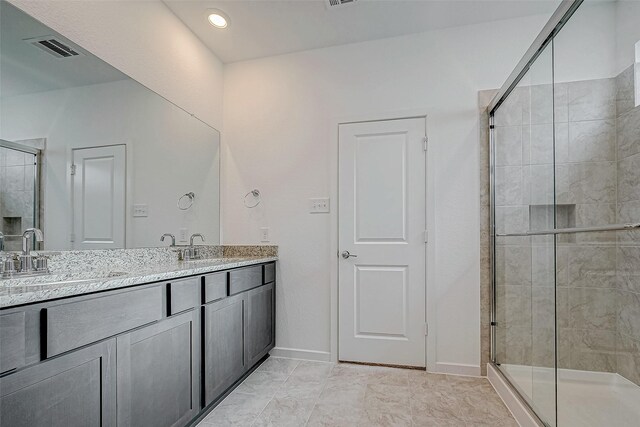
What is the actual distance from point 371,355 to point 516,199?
5.11ft

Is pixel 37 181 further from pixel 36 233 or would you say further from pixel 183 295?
pixel 183 295

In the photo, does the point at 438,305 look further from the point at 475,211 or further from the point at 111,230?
the point at 111,230

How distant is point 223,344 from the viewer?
1907 mm

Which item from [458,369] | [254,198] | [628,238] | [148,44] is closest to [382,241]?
[458,369]

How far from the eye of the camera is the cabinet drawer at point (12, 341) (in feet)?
2.81

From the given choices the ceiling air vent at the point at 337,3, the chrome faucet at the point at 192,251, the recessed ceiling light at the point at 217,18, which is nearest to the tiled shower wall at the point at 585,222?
the ceiling air vent at the point at 337,3

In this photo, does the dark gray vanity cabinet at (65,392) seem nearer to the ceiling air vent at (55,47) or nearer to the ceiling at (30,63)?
the ceiling at (30,63)

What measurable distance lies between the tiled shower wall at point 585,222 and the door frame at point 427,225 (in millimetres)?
637

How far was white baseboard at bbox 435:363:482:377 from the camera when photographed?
228 cm

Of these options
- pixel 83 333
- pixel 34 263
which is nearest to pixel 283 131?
pixel 34 263

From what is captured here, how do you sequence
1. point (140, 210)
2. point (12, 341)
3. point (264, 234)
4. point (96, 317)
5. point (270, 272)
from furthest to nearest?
1. point (264, 234)
2. point (270, 272)
3. point (140, 210)
4. point (96, 317)
5. point (12, 341)

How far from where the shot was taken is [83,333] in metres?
1.08

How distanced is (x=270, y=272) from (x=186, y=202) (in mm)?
874

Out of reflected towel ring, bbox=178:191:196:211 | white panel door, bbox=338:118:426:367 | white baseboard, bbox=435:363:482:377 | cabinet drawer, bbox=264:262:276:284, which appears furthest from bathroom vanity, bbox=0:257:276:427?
white baseboard, bbox=435:363:482:377
